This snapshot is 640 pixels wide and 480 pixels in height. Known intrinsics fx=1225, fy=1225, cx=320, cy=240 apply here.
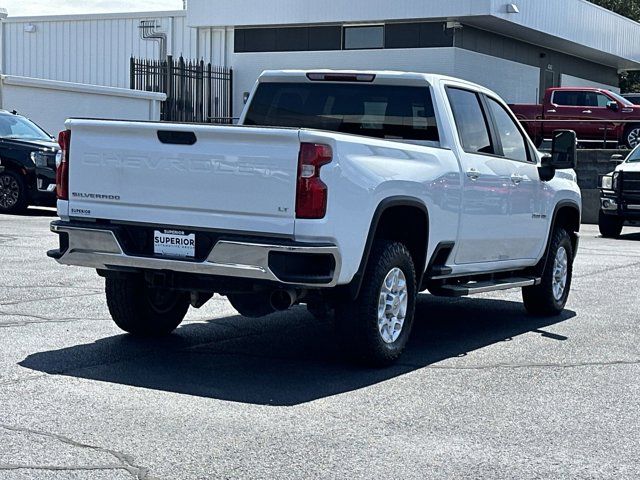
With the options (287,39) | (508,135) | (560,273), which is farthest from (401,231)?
(287,39)

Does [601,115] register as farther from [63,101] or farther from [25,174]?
[25,174]

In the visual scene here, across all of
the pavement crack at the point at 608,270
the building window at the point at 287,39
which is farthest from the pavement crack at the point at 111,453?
the building window at the point at 287,39

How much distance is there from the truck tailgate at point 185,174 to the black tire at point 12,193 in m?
13.1

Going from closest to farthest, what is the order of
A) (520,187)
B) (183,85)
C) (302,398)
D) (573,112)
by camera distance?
(302,398) < (520,187) < (573,112) < (183,85)

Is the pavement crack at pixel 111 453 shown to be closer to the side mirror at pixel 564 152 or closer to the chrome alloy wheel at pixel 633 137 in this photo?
the side mirror at pixel 564 152

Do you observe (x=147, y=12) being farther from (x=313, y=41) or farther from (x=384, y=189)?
(x=384, y=189)

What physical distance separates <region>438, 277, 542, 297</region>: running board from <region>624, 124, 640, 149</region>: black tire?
2306 centimetres

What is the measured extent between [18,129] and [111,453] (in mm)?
16886

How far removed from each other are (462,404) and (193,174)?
7.21ft

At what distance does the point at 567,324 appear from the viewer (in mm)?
10633

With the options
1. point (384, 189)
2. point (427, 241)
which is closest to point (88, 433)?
point (384, 189)

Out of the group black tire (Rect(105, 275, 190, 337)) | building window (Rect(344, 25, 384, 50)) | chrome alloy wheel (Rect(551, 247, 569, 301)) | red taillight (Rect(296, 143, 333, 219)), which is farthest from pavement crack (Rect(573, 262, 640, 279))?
building window (Rect(344, 25, 384, 50))

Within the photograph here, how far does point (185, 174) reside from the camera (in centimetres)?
772

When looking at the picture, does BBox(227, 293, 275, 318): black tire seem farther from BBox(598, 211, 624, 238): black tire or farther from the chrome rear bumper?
BBox(598, 211, 624, 238): black tire
